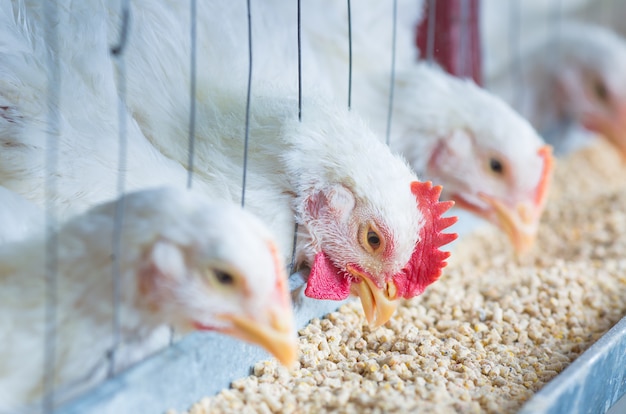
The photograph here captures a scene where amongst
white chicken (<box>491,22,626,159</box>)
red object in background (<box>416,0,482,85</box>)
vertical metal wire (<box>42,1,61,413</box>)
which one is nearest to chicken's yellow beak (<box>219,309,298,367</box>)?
vertical metal wire (<box>42,1,61,413</box>)

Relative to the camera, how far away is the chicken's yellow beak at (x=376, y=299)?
5.34 feet

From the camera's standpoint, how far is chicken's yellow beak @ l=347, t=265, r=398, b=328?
1629 mm

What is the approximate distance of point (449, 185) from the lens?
2227 millimetres

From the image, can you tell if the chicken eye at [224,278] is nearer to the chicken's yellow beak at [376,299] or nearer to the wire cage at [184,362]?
the wire cage at [184,362]

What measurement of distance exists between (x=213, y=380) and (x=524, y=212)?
3.82 feet

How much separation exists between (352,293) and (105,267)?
0.68 metres

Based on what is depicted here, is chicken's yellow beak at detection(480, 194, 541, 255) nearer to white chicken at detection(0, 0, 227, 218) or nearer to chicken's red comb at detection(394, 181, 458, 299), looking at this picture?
chicken's red comb at detection(394, 181, 458, 299)

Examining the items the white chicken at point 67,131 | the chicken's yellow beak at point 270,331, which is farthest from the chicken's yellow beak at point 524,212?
the chicken's yellow beak at point 270,331

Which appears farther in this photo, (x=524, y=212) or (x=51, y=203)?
(x=524, y=212)

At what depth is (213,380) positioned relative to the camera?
1.40 m

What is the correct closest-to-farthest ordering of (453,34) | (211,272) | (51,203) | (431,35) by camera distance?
1. (211,272)
2. (51,203)
3. (431,35)
4. (453,34)

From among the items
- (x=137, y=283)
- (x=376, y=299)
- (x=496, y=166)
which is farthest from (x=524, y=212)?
(x=137, y=283)

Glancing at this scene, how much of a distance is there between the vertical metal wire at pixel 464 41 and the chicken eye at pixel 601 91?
69 cm

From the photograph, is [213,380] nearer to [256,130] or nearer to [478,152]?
[256,130]
